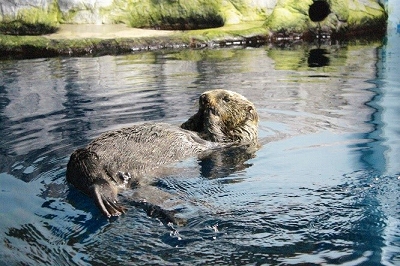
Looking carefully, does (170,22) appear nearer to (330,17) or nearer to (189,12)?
(189,12)

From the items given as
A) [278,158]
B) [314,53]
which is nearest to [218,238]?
[278,158]

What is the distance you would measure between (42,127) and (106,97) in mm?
1790

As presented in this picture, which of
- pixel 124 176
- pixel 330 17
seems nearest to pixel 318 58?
pixel 330 17

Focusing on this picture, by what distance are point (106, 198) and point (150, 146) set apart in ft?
2.70

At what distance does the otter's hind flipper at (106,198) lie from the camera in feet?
11.3

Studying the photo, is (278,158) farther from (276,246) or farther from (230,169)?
(276,246)

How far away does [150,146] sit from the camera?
14.0 ft

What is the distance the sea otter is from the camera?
12.2 ft

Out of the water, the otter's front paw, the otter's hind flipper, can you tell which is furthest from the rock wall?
the otter's hind flipper

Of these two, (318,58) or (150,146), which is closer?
(150,146)

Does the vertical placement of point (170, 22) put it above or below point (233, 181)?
above

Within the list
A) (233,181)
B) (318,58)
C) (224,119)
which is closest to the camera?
(233,181)

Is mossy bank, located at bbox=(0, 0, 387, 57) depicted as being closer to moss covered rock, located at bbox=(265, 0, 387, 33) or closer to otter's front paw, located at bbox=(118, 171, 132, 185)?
moss covered rock, located at bbox=(265, 0, 387, 33)

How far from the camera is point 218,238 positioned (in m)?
3.06
